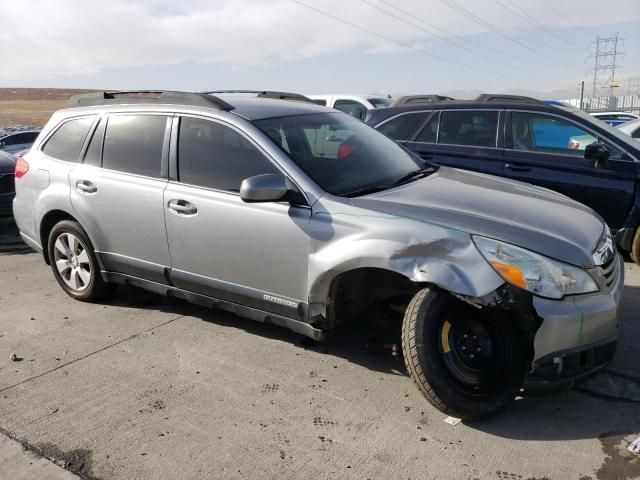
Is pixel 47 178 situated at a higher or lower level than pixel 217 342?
higher

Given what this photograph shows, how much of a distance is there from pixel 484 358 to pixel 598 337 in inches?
23.2

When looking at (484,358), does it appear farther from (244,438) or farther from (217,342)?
(217,342)

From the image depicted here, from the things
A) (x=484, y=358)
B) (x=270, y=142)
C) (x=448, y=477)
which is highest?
(x=270, y=142)

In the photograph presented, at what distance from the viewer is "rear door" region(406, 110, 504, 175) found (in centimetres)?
652

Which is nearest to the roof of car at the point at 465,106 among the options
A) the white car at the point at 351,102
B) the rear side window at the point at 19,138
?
the white car at the point at 351,102

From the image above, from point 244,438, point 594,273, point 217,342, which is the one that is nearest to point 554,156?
point 594,273

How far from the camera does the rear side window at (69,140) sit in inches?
197

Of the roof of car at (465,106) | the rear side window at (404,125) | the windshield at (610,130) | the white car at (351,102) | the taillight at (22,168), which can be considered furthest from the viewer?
the white car at (351,102)

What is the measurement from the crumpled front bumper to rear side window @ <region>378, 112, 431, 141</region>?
13.8ft

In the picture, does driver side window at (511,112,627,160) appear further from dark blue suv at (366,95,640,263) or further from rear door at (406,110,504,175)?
rear door at (406,110,504,175)

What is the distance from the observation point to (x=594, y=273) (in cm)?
317

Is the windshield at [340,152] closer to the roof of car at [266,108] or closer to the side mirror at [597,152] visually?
the roof of car at [266,108]

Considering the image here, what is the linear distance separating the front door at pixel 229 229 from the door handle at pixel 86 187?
0.84 metres

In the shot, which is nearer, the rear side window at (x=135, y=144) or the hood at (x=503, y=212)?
the hood at (x=503, y=212)
